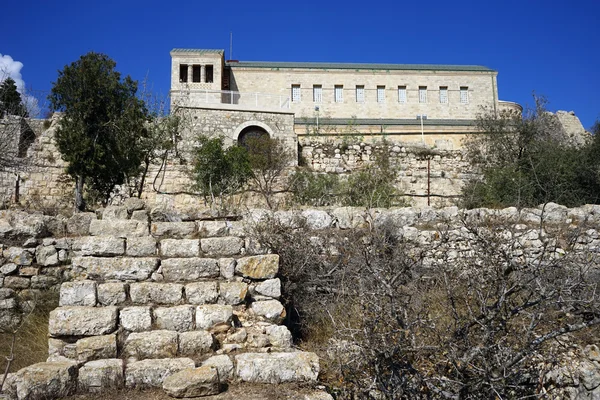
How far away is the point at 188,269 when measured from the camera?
5.36 meters

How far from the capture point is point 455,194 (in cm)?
1493

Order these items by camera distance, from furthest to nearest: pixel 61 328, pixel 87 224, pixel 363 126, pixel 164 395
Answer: pixel 363 126 < pixel 87 224 < pixel 61 328 < pixel 164 395

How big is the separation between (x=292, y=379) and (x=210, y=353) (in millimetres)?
900

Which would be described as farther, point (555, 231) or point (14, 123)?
point (14, 123)

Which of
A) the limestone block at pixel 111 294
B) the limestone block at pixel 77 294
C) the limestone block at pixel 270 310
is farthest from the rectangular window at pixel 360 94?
the limestone block at pixel 77 294

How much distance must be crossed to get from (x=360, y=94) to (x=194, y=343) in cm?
2972

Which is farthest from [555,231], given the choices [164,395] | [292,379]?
[164,395]

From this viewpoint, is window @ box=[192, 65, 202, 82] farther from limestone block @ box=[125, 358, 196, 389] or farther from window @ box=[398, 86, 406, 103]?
limestone block @ box=[125, 358, 196, 389]

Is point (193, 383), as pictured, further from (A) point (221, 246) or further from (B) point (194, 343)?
(A) point (221, 246)

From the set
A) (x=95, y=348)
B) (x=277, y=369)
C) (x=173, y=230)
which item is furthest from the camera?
(x=173, y=230)

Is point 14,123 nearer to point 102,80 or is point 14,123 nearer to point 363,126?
point 102,80

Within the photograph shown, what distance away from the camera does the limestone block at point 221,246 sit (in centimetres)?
569

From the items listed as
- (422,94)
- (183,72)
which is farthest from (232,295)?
(422,94)

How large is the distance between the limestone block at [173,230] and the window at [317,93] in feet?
88.8
